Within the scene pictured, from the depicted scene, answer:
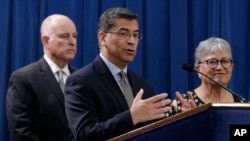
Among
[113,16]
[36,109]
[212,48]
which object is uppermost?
[113,16]

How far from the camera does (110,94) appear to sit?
5.65 feet

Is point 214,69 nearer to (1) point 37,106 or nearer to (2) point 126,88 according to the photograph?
(2) point 126,88

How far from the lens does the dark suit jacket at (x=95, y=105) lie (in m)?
1.54

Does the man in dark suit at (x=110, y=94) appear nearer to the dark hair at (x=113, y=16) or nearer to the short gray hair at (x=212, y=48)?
the dark hair at (x=113, y=16)

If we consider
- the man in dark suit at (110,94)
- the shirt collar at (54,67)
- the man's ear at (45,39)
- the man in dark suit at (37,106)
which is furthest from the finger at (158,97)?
the man's ear at (45,39)

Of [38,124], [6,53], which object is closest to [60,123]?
[38,124]

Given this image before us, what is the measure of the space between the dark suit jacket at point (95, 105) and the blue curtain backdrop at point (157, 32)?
1302mm

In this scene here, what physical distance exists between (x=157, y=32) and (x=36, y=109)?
109 centimetres

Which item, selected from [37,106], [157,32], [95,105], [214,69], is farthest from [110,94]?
[157,32]

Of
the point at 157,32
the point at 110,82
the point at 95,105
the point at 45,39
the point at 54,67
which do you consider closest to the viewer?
the point at 95,105

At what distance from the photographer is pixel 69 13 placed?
10.2 feet

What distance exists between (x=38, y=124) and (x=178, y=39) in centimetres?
116

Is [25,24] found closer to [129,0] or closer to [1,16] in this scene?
[1,16]

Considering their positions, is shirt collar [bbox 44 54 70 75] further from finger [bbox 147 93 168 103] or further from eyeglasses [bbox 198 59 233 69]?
finger [bbox 147 93 168 103]
